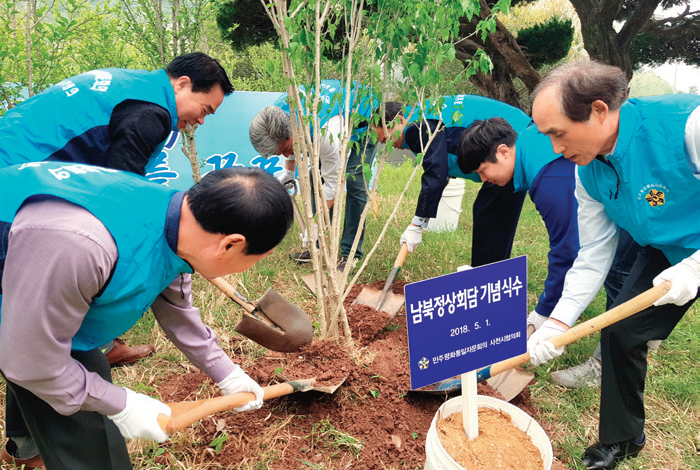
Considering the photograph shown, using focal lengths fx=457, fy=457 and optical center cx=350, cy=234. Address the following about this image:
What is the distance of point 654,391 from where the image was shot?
8.65 feet

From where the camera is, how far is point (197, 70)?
249 centimetres

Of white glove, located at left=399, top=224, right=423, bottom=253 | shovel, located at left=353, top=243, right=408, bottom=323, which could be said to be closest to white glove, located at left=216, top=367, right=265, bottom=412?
shovel, located at left=353, top=243, right=408, bottom=323

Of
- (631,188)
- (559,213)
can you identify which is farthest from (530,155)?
(631,188)

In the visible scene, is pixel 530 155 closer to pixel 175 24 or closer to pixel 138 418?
pixel 138 418

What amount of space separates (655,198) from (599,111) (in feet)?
1.38

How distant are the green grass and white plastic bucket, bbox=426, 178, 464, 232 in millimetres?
549

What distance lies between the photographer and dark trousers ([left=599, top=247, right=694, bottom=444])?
185cm

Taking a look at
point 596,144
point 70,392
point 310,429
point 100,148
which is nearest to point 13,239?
point 70,392

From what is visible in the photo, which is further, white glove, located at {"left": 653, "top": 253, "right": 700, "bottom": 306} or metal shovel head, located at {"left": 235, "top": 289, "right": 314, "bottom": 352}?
metal shovel head, located at {"left": 235, "top": 289, "right": 314, "bottom": 352}

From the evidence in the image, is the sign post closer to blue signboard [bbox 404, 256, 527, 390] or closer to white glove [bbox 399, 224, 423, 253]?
blue signboard [bbox 404, 256, 527, 390]

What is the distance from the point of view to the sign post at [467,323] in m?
1.45

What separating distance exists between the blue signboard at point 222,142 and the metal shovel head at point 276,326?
3.45 meters

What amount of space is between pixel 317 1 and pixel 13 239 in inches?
A: 66.6

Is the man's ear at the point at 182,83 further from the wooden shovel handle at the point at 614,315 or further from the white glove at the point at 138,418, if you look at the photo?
the wooden shovel handle at the point at 614,315
